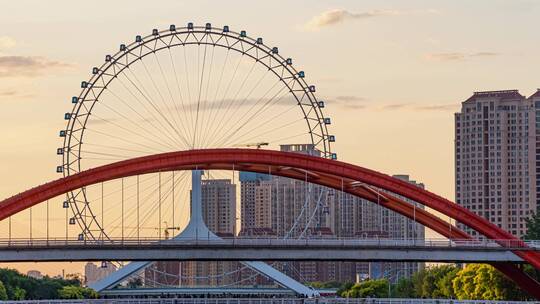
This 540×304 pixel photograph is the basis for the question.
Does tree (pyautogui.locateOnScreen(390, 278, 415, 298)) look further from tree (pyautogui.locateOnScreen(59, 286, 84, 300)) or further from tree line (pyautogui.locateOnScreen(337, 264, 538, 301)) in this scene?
tree (pyautogui.locateOnScreen(59, 286, 84, 300))

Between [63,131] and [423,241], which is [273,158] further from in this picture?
[63,131]

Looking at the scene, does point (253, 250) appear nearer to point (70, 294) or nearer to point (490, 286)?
point (490, 286)

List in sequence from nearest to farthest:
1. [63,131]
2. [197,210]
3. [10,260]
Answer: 1. [10,260]
2. [63,131]
3. [197,210]

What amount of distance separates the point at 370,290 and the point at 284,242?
62.9 metres

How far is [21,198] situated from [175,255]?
9.76 m

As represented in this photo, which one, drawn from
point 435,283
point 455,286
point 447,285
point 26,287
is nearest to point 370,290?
point 435,283

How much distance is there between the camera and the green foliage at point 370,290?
161m

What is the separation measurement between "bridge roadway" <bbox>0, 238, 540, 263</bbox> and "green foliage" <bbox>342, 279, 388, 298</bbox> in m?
61.5

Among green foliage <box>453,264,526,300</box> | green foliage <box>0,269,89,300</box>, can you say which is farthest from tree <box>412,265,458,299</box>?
green foliage <box>0,269,89,300</box>

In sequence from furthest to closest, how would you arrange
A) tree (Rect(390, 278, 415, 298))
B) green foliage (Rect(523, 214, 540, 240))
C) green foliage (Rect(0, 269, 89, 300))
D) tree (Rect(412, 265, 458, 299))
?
tree (Rect(390, 278, 415, 298)) → tree (Rect(412, 265, 458, 299)) → green foliage (Rect(0, 269, 89, 300)) → green foliage (Rect(523, 214, 540, 240))

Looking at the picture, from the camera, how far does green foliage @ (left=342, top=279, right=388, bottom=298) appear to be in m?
161

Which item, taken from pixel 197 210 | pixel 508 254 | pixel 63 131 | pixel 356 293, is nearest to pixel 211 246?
pixel 508 254

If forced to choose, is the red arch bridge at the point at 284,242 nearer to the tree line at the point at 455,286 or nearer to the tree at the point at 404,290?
the tree line at the point at 455,286

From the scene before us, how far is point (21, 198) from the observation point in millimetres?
98500
